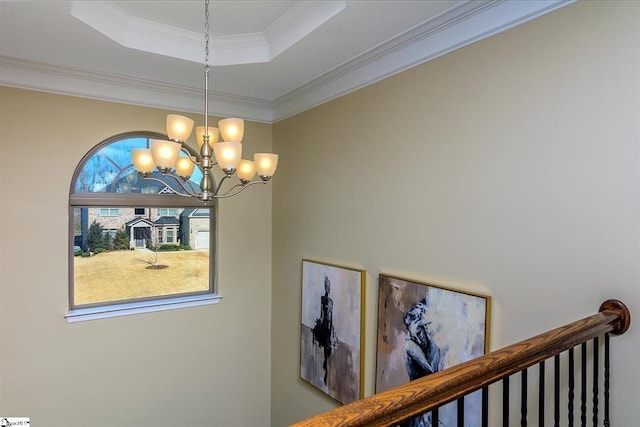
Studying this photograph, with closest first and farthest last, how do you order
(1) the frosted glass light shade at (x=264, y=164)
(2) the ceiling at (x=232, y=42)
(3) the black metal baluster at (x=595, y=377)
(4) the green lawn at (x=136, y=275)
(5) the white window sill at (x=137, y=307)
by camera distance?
(3) the black metal baluster at (x=595, y=377) < (1) the frosted glass light shade at (x=264, y=164) < (2) the ceiling at (x=232, y=42) < (5) the white window sill at (x=137, y=307) < (4) the green lawn at (x=136, y=275)

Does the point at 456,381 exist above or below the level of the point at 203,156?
below

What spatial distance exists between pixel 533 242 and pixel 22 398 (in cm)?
335

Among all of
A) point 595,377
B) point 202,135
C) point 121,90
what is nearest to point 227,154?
point 202,135

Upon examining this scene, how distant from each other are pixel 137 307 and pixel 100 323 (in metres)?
0.27

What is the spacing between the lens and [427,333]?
6.69ft

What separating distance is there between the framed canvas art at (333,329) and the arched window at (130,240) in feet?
3.04

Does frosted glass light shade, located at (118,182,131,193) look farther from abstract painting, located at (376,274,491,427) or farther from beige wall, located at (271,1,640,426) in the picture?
abstract painting, located at (376,274,491,427)

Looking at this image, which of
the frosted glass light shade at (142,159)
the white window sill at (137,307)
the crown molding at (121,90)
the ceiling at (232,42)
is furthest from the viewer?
the white window sill at (137,307)

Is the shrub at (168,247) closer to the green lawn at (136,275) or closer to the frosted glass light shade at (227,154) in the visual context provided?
the green lawn at (136,275)

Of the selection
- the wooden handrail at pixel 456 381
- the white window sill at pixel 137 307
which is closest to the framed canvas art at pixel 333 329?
the white window sill at pixel 137 307

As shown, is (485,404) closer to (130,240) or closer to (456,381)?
(456,381)

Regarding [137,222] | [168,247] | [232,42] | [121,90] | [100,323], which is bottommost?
[100,323]

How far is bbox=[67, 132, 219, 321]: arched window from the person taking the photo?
288 centimetres

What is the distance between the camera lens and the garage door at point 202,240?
3.35 metres
